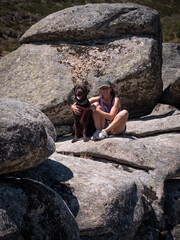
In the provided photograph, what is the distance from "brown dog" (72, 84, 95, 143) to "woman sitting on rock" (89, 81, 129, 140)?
0.23 meters

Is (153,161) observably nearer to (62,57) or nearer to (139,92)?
(139,92)

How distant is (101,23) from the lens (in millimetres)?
10750

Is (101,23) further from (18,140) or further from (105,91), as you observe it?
(18,140)

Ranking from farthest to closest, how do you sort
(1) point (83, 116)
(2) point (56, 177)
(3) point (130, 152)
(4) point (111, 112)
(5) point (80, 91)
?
1. (1) point (83, 116)
2. (4) point (111, 112)
3. (5) point (80, 91)
4. (3) point (130, 152)
5. (2) point (56, 177)

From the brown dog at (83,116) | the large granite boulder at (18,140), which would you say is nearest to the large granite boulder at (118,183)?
the brown dog at (83,116)

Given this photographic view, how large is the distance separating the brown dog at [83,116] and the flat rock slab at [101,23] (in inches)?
148

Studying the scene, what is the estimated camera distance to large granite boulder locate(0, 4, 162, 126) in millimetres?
10086

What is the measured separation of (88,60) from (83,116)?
10.0ft

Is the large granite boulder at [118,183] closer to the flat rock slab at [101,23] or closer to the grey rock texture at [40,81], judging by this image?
the grey rock texture at [40,81]

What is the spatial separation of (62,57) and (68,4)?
209 ft

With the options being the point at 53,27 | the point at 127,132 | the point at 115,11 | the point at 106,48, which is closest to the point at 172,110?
the point at 127,132

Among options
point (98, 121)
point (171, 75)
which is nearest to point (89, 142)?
point (98, 121)

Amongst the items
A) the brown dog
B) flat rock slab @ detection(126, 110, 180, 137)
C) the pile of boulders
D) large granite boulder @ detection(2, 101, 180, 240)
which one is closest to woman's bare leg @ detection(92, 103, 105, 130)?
the brown dog

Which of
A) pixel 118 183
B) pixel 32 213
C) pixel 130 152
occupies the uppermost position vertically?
pixel 32 213
